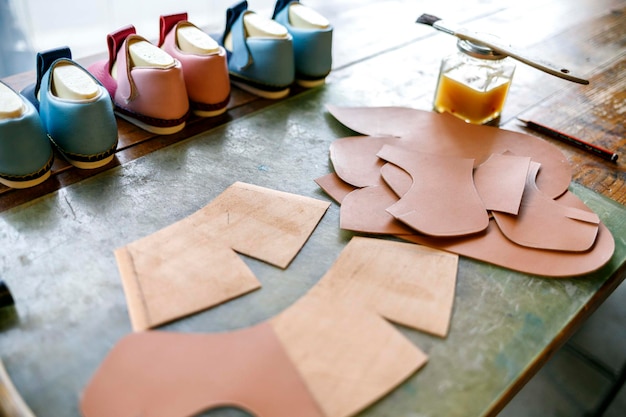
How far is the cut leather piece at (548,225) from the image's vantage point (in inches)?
23.4

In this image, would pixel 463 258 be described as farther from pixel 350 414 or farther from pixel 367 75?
pixel 367 75

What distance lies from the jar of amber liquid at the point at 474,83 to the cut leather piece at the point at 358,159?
6.3 inches

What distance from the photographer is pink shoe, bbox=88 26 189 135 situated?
0.70 meters

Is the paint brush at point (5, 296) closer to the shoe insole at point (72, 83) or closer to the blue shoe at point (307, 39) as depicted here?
the shoe insole at point (72, 83)

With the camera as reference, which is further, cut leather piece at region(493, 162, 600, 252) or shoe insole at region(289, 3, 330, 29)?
shoe insole at region(289, 3, 330, 29)

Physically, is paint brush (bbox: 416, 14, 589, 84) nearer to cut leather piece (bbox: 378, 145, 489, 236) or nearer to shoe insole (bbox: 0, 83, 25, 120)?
cut leather piece (bbox: 378, 145, 489, 236)

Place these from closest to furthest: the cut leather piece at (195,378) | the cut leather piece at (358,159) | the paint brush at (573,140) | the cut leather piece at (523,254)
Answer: the cut leather piece at (195,378), the cut leather piece at (523,254), the cut leather piece at (358,159), the paint brush at (573,140)

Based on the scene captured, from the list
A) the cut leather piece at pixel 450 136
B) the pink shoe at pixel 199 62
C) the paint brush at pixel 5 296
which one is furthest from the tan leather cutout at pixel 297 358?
the pink shoe at pixel 199 62

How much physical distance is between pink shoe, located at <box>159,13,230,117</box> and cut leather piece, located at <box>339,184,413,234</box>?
10.9 inches

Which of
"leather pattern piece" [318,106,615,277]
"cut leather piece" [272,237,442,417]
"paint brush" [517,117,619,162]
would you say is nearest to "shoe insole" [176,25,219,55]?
"leather pattern piece" [318,106,615,277]

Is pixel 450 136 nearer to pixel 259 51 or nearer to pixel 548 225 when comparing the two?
pixel 548 225

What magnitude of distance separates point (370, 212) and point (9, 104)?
0.43 m

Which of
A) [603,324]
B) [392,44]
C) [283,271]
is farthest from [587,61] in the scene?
[283,271]

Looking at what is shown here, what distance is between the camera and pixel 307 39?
86 centimetres
